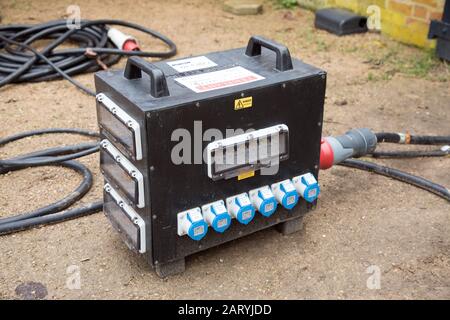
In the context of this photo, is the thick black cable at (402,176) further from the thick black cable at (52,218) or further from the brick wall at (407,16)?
the brick wall at (407,16)

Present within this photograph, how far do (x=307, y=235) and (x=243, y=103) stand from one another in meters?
0.70

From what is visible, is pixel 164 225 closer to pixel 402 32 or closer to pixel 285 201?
pixel 285 201

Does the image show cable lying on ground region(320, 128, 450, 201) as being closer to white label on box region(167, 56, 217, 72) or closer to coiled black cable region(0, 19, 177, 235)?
Result: white label on box region(167, 56, 217, 72)

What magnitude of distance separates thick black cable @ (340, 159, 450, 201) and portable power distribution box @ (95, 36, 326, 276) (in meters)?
0.63

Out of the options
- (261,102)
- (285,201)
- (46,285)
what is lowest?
(46,285)

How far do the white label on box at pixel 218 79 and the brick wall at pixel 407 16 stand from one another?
8.67 feet

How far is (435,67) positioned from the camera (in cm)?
412

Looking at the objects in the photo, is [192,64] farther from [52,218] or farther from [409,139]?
[409,139]

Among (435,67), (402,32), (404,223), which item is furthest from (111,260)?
(402,32)

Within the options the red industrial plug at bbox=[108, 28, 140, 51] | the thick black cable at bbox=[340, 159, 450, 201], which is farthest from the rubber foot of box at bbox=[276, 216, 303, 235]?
the red industrial plug at bbox=[108, 28, 140, 51]

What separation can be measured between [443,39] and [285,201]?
8.26 feet

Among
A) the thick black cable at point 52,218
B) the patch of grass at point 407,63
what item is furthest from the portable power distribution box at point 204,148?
the patch of grass at point 407,63

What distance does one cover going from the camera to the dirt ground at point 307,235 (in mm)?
2119

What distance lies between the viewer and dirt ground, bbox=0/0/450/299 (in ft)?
6.95
